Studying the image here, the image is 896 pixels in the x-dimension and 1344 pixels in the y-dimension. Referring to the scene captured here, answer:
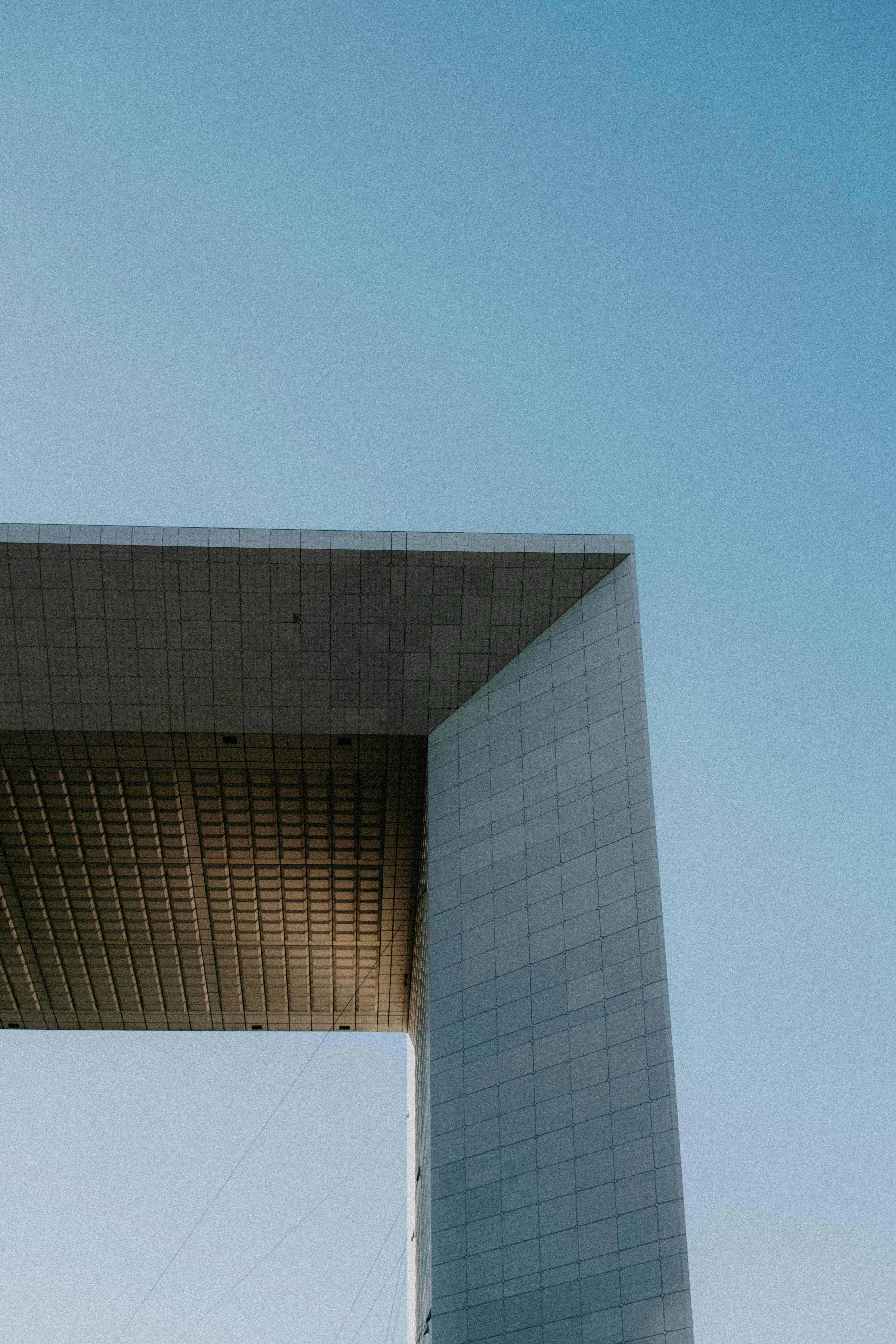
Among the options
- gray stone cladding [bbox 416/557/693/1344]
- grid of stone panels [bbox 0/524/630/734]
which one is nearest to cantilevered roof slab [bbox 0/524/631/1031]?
grid of stone panels [bbox 0/524/630/734]

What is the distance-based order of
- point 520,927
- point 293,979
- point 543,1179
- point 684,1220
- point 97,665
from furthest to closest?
1. point 293,979
2. point 97,665
3. point 520,927
4. point 543,1179
5. point 684,1220

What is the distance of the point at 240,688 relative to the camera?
105ft

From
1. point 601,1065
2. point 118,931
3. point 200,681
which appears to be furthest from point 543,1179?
point 118,931

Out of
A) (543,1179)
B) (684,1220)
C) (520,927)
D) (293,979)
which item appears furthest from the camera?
(293,979)

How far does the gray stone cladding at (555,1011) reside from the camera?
25188 millimetres

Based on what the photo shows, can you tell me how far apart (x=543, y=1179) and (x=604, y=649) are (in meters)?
10.5

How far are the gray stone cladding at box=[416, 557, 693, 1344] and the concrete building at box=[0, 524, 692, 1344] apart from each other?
0.17 ft

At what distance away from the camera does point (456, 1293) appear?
1045 inches

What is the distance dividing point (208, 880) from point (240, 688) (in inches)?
318

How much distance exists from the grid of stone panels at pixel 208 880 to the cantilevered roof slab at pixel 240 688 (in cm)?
8

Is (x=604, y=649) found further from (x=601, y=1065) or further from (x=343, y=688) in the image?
(x=601, y=1065)

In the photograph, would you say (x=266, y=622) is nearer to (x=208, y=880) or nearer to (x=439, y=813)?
(x=439, y=813)

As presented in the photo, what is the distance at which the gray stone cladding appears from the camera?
25.2 meters

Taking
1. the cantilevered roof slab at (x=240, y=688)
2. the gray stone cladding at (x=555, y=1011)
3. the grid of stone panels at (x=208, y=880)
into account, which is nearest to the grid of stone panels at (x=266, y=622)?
the cantilevered roof slab at (x=240, y=688)
